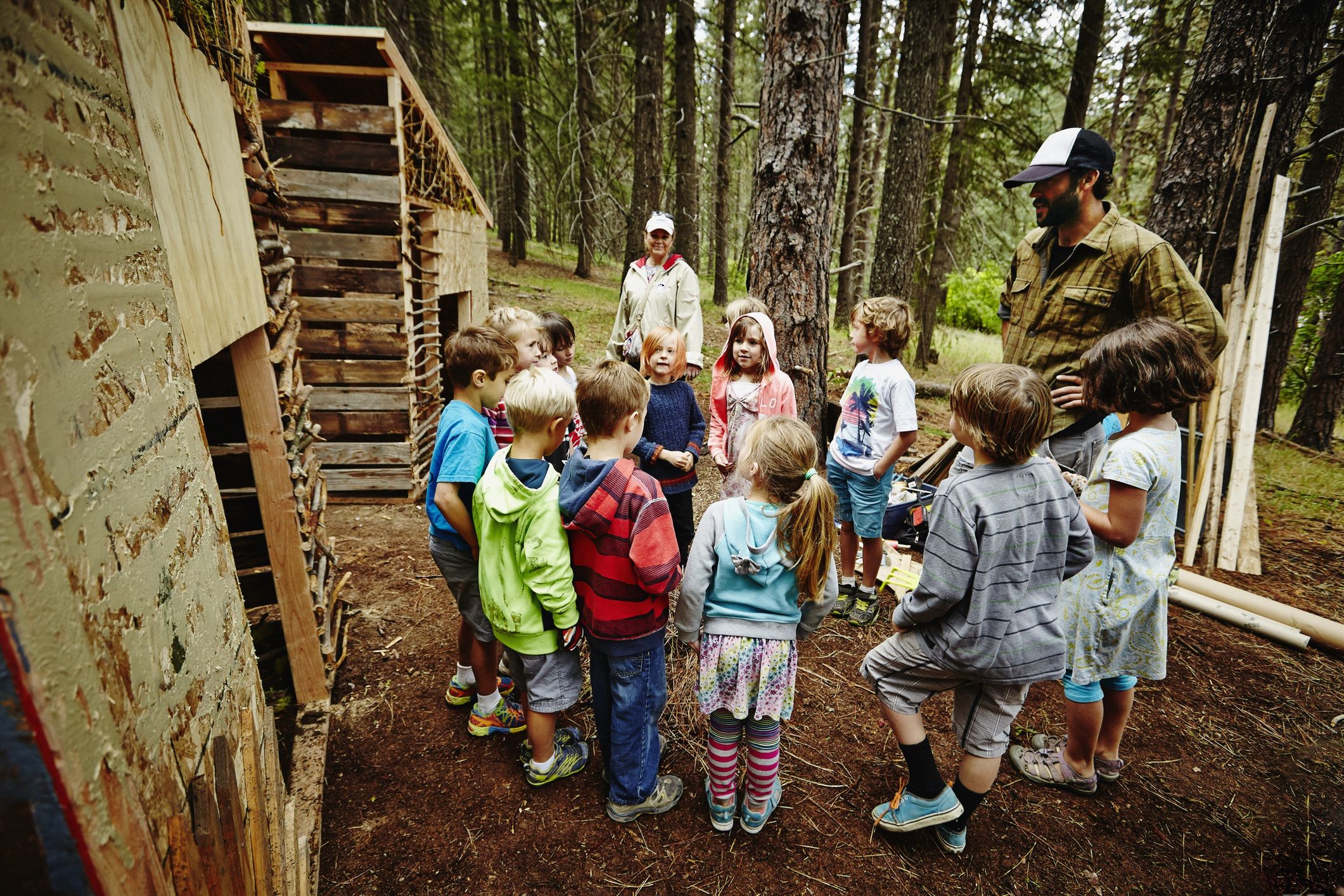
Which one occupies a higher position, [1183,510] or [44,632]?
[44,632]

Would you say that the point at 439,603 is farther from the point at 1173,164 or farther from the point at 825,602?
the point at 1173,164

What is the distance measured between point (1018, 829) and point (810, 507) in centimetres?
176

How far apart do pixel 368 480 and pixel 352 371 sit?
3.24 ft

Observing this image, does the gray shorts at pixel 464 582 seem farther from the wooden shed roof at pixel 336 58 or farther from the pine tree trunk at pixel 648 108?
the pine tree trunk at pixel 648 108

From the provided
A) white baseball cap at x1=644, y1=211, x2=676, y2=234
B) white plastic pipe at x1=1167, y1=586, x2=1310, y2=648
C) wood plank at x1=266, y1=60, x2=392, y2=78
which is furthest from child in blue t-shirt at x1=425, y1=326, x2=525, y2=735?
white plastic pipe at x1=1167, y1=586, x2=1310, y2=648

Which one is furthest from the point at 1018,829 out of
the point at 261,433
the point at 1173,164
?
the point at 1173,164

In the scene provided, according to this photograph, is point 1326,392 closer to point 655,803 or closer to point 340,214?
point 655,803

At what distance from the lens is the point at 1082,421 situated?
2943 mm

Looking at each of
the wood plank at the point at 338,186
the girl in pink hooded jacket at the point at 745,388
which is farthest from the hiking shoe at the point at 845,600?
the wood plank at the point at 338,186

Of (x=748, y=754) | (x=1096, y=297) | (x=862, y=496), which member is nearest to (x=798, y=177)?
(x=1096, y=297)

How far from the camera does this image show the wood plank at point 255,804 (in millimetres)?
1274

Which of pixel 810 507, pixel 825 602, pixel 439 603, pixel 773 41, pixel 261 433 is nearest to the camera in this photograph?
pixel 810 507

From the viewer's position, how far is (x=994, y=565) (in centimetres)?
201

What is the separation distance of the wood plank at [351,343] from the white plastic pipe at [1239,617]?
612 cm
